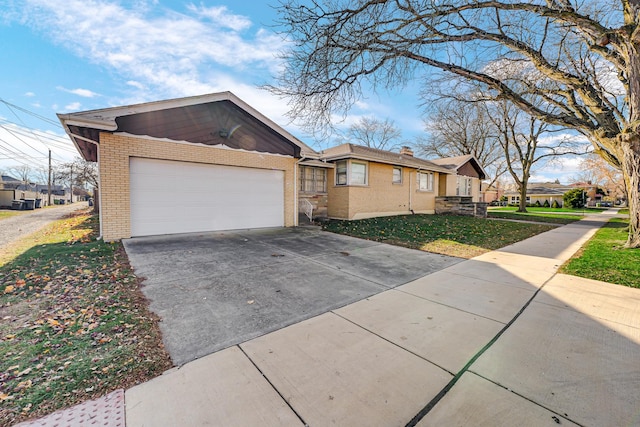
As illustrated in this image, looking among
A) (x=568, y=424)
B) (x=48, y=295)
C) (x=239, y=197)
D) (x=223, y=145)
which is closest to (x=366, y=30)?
(x=223, y=145)

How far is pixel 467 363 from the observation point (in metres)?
2.36

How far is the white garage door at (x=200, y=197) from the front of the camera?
7.61m

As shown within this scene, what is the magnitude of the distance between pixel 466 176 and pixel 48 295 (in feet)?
77.4

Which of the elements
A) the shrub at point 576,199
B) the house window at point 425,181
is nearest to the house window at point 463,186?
the house window at point 425,181

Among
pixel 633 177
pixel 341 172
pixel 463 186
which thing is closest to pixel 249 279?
pixel 341 172

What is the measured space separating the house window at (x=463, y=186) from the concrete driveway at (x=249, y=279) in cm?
1574

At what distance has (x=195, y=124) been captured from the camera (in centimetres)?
833

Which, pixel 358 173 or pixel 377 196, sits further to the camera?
pixel 377 196

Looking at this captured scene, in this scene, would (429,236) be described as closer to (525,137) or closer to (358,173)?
(358,173)

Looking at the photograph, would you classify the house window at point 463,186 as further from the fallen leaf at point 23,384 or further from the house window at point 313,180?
the fallen leaf at point 23,384

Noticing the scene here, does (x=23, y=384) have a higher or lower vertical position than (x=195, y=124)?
lower

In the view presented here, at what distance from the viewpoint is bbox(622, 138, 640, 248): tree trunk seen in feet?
21.0

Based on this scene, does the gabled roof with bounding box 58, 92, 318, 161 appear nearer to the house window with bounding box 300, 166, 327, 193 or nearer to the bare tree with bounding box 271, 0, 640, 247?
the house window with bounding box 300, 166, 327, 193

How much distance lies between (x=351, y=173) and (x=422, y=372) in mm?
10620
